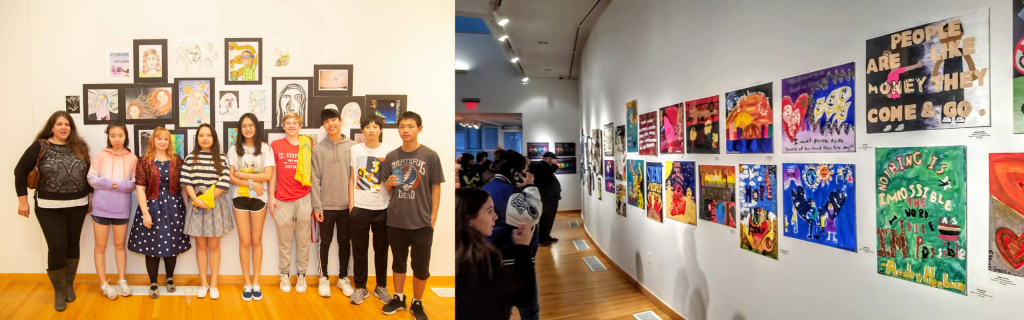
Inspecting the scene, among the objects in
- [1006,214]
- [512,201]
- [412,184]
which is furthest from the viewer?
[412,184]

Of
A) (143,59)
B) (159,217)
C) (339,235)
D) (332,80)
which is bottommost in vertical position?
(339,235)

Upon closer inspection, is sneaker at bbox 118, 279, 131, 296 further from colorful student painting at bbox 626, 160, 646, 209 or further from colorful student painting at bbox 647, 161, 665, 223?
colorful student painting at bbox 647, 161, 665, 223

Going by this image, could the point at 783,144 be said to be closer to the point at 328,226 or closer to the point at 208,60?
the point at 328,226

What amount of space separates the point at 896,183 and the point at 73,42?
4.30 meters

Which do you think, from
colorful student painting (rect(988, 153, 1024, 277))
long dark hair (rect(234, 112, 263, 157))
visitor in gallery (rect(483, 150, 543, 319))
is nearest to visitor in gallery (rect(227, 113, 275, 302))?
long dark hair (rect(234, 112, 263, 157))

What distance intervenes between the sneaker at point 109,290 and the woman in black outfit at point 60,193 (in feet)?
0.45

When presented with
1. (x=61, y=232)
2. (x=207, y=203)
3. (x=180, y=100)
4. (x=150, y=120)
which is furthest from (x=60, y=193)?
(x=180, y=100)

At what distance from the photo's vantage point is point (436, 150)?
2414mm

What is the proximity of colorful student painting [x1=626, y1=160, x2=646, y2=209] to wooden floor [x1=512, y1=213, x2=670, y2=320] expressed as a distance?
0.45 meters

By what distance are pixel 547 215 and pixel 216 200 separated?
2258mm

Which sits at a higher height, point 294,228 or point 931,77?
point 931,77

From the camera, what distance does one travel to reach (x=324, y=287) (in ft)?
8.64

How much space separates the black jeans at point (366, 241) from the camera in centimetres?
243

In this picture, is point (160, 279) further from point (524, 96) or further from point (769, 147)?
point (769, 147)
